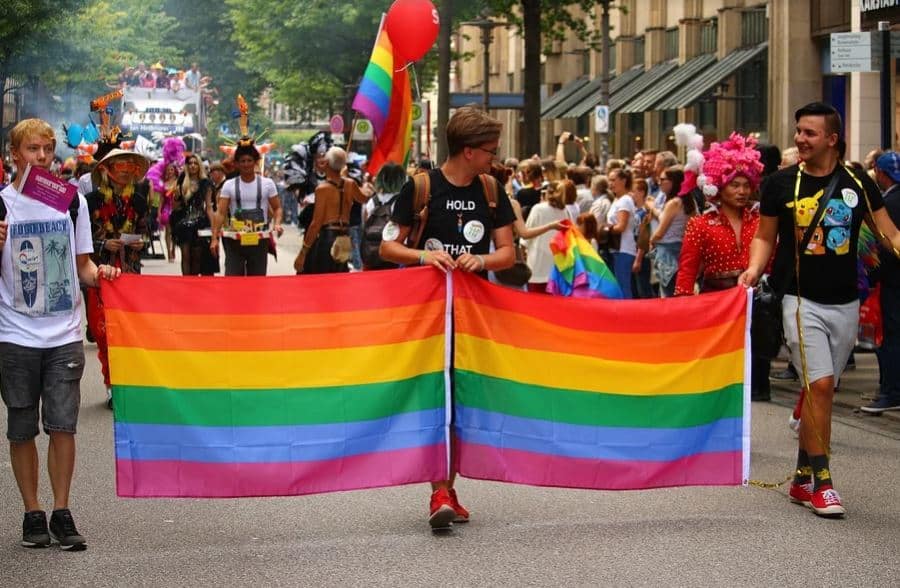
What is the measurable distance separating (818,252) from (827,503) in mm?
1185

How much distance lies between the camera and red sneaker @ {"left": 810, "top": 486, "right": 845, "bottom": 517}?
7.81 m

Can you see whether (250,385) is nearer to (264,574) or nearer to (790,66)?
(264,574)

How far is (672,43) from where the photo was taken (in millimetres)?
42062

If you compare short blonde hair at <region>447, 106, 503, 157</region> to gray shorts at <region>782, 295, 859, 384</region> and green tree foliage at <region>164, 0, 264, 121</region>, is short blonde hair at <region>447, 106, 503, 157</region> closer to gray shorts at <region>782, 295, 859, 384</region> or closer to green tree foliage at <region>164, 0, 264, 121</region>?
gray shorts at <region>782, 295, 859, 384</region>

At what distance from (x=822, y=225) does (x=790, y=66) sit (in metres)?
24.4

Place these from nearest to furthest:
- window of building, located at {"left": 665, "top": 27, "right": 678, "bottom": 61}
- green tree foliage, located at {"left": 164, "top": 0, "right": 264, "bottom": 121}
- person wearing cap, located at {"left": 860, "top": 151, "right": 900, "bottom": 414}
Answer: person wearing cap, located at {"left": 860, "top": 151, "right": 900, "bottom": 414}, window of building, located at {"left": 665, "top": 27, "right": 678, "bottom": 61}, green tree foliage, located at {"left": 164, "top": 0, "right": 264, "bottom": 121}

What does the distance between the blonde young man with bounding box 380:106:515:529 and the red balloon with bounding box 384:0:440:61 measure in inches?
451

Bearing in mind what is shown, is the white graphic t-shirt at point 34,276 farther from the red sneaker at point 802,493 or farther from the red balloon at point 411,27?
the red balloon at point 411,27

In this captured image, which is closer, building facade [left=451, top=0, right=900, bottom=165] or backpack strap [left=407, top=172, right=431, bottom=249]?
backpack strap [left=407, top=172, right=431, bottom=249]

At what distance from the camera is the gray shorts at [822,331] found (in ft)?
26.2

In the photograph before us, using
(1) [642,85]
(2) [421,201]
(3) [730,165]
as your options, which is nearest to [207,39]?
(1) [642,85]

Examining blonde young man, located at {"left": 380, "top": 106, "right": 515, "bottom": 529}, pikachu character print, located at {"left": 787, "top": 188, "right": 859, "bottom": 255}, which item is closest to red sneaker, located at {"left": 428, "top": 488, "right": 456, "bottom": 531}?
blonde young man, located at {"left": 380, "top": 106, "right": 515, "bottom": 529}

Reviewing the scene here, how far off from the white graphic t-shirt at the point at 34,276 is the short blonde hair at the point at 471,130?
5.65 ft

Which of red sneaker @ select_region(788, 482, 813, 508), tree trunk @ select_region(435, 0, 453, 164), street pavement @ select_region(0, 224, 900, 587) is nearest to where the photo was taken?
street pavement @ select_region(0, 224, 900, 587)
